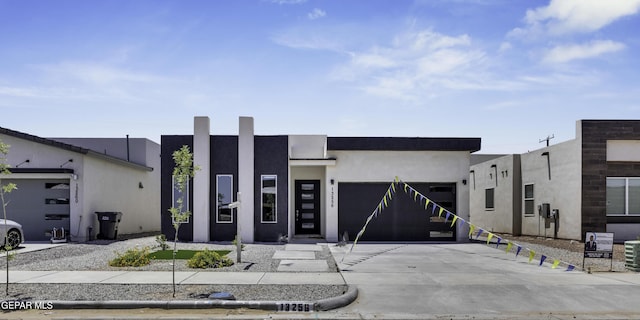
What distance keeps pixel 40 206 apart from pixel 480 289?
16.8 meters

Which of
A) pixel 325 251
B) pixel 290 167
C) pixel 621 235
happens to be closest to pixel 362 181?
pixel 290 167

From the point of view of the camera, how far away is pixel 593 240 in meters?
13.0

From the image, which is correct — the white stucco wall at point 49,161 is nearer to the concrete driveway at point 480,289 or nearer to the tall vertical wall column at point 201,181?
the tall vertical wall column at point 201,181

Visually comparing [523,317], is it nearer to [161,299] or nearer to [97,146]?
[161,299]

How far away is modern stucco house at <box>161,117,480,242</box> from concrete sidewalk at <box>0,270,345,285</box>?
7.51 m

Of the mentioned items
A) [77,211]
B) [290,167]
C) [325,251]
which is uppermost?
[290,167]

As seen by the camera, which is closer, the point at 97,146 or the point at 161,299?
the point at 161,299

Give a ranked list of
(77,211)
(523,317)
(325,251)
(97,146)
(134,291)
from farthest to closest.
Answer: (97,146)
(77,211)
(325,251)
(134,291)
(523,317)

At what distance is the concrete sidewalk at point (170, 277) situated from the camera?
10.5m

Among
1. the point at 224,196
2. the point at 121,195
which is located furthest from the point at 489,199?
the point at 121,195

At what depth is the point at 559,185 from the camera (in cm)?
2059

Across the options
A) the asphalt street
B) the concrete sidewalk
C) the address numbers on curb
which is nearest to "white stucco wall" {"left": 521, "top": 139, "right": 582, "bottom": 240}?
the asphalt street

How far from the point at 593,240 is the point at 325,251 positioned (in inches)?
314

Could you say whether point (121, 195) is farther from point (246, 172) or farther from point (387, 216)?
point (387, 216)
